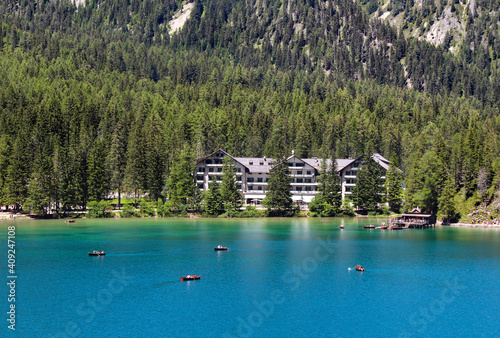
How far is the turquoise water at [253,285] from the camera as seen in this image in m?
49.1

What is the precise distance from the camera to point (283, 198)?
138 m

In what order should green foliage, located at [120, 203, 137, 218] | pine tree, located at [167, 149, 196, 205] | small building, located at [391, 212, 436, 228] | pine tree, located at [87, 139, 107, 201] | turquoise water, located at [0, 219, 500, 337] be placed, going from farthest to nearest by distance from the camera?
pine tree, located at [167, 149, 196, 205] → pine tree, located at [87, 139, 107, 201] → green foliage, located at [120, 203, 137, 218] → small building, located at [391, 212, 436, 228] → turquoise water, located at [0, 219, 500, 337]

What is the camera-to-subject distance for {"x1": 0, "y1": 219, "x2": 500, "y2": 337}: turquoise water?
161 ft

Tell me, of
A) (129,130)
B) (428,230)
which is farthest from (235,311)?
(129,130)

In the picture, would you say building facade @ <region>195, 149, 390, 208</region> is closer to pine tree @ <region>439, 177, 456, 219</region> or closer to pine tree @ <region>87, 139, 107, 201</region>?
pine tree @ <region>87, 139, 107, 201</region>

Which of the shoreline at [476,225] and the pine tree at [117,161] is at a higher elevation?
the pine tree at [117,161]

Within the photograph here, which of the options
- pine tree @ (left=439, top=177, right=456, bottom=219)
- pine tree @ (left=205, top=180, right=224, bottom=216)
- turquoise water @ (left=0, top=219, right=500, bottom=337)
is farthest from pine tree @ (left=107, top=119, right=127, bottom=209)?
pine tree @ (left=439, top=177, right=456, bottom=219)

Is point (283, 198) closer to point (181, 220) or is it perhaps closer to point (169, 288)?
point (181, 220)

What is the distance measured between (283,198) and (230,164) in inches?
664

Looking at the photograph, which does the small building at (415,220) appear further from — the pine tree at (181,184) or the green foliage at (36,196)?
the green foliage at (36,196)

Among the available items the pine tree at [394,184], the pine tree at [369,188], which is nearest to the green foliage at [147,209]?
the pine tree at [369,188]

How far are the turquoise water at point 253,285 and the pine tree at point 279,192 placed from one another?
34.4 metres

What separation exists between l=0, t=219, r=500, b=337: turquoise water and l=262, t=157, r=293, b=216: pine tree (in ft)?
113

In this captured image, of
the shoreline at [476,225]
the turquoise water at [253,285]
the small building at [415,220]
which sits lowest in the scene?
the turquoise water at [253,285]
